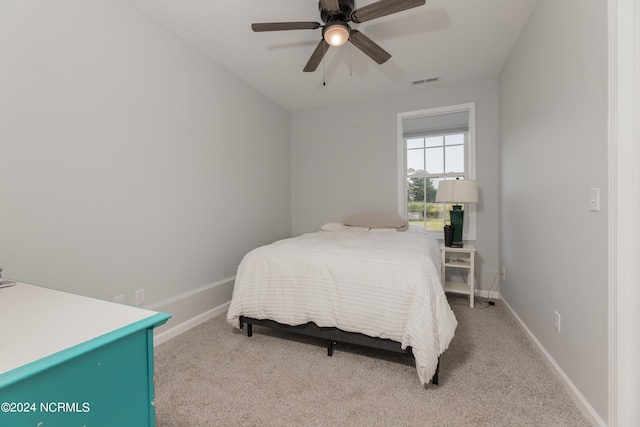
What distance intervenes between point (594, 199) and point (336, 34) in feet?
5.77

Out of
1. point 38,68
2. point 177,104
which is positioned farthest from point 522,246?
point 38,68

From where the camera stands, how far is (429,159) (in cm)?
367

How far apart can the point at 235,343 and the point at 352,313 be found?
1.01 meters

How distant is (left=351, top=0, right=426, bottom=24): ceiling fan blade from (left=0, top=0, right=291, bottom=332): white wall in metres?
1.60

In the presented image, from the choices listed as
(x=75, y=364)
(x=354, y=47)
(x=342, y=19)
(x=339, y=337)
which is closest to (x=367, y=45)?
(x=342, y=19)

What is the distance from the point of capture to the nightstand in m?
2.86

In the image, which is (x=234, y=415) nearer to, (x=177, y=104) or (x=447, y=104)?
(x=177, y=104)

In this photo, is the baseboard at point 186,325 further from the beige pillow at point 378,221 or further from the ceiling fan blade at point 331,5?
the ceiling fan blade at point 331,5

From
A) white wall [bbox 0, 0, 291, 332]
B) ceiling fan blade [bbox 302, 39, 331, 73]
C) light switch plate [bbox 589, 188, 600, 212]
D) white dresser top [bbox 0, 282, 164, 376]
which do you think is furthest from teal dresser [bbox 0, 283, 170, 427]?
ceiling fan blade [bbox 302, 39, 331, 73]

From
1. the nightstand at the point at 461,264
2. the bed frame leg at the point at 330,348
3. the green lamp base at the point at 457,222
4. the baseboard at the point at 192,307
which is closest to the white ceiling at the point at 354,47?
the green lamp base at the point at 457,222

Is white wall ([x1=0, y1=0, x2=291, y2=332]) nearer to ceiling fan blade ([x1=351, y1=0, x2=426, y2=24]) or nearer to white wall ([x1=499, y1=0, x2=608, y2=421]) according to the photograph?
ceiling fan blade ([x1=351, y1=0, x2=426, y2=24])

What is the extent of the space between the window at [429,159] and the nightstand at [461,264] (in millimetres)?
393

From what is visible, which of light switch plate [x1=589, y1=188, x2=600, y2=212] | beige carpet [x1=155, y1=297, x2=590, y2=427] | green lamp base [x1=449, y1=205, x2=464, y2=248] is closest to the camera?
light switch plate [x1=589, y1=188, x2=600, y2=212]

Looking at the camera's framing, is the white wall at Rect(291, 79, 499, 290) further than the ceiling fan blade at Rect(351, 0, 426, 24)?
Yes
